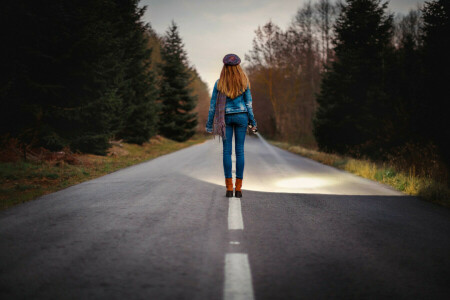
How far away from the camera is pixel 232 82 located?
5004 mm

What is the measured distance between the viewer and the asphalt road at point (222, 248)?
6.84 ft

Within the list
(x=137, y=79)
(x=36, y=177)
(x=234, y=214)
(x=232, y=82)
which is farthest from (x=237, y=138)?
(x=137, y=79)

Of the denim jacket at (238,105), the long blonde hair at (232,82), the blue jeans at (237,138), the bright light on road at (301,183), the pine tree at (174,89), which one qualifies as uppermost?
the pine tree at (174,89)

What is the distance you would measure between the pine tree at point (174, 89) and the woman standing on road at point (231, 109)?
84.1ft

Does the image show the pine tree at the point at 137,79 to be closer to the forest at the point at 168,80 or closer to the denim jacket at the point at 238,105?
the forest at the point at 168,80

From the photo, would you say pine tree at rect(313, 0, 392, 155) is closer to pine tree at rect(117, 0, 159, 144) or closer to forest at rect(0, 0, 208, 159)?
pine tree at rect(117, 0, 159, 144)

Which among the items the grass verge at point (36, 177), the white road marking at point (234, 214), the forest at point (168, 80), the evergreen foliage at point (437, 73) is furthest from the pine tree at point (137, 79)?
the white road marking at point (234, 214)

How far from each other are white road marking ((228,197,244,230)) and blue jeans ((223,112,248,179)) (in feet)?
1.63

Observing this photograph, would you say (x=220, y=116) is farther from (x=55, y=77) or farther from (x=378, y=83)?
(x=378, y=83)

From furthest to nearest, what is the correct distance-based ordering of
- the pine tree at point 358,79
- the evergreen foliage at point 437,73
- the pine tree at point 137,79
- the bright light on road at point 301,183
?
the pine tree at point 137,79
the pine tree at point 358,79
the evergreen foliage at point 437,73
the bright light on road at point 301,183

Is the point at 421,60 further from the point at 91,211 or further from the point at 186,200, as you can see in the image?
the point at 91,211

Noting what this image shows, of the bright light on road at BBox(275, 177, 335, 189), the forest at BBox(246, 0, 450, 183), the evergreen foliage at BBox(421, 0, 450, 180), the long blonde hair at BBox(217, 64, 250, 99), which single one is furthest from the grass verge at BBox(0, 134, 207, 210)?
the evergreen foliage at BBox(421, 0, 450, 180)

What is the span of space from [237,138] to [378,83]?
14.6 m

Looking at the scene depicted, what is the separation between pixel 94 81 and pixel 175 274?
10.2 metres
